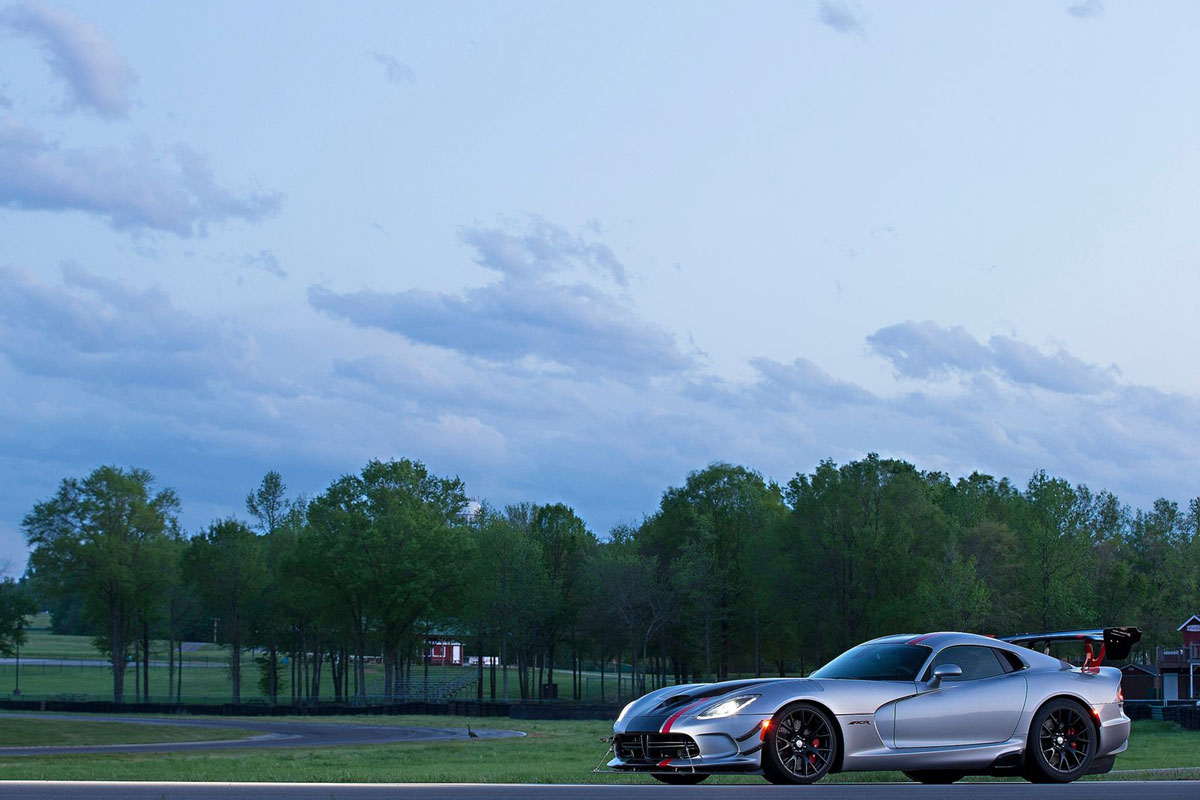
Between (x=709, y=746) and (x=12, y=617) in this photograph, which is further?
(x=12, y=617)

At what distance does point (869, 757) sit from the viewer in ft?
39.7

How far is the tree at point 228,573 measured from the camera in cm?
9112

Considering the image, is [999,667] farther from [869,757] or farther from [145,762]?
[145,762]

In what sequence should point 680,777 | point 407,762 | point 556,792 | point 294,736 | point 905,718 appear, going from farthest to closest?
point 294,736
point 407,762
point 680,777
point 905,718
point 556,792

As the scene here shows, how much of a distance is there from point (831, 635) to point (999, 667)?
66291mm

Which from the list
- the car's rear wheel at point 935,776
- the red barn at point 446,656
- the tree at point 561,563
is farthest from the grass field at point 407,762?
the red barn at point 446,656

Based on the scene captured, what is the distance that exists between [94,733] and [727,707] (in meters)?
47.6

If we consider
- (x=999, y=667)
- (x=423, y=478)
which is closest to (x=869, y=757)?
(x=999, y=667)

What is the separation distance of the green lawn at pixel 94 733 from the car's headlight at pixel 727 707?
130 ft

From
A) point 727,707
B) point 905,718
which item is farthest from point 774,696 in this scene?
point 905,718

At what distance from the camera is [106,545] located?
8738 centimetres

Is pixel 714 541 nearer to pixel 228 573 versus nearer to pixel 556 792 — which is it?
pixel 228 573

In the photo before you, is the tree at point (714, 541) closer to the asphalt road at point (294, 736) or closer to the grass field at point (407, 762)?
the asphalt road at point (294, 736)

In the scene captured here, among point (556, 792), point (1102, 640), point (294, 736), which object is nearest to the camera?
point (556, 792)
